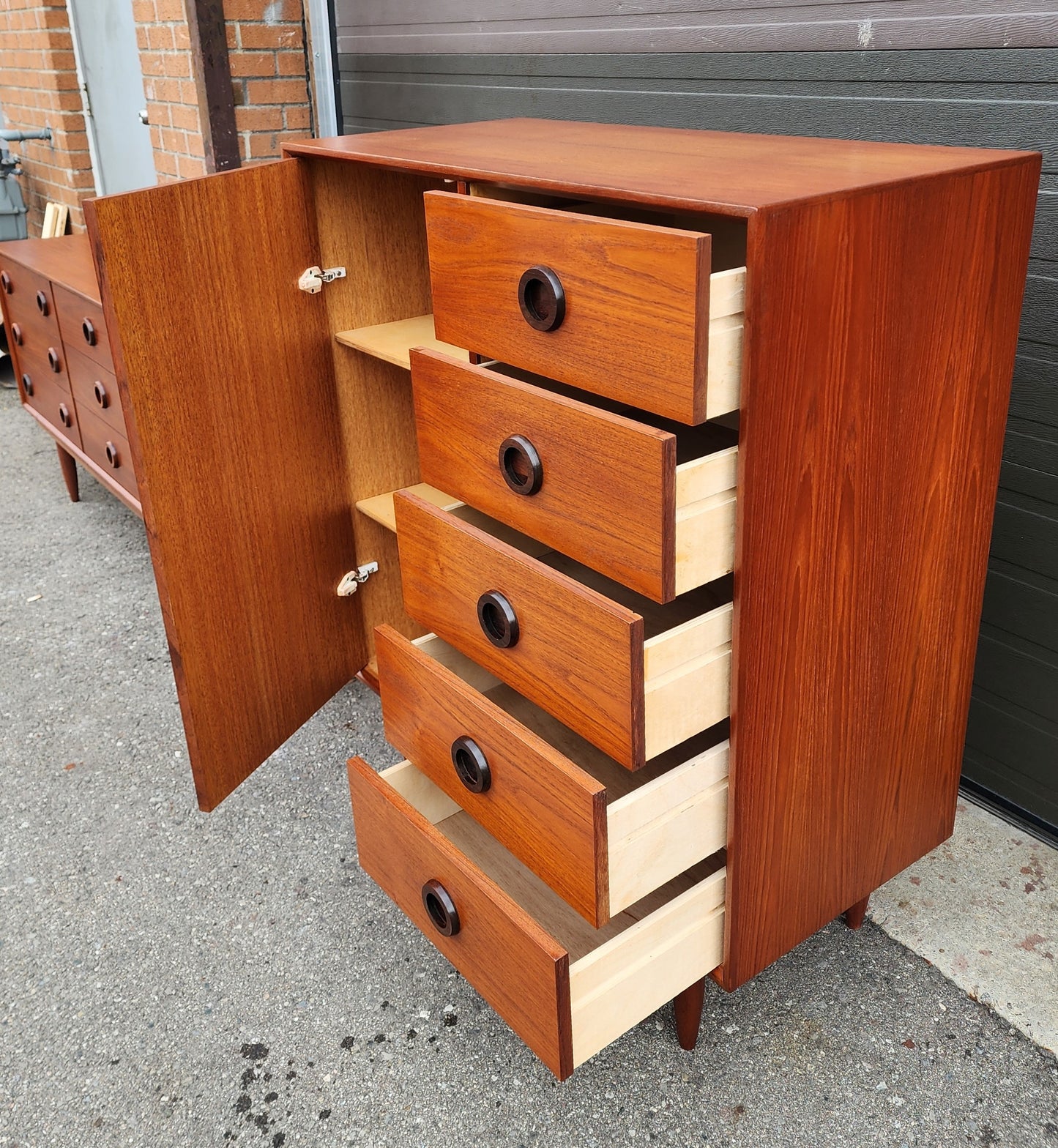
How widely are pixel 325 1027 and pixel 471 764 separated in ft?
1.61

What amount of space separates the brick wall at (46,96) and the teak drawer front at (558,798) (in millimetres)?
3379

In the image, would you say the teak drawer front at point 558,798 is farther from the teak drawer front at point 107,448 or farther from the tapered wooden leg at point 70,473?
the tapered wooden leg at point 70,473

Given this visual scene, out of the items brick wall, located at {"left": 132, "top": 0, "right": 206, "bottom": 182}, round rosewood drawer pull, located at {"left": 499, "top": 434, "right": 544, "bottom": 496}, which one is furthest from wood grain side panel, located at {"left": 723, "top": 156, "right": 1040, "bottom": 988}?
brick wall, located at {"left": 132, "top": 0, "right": 206, "bottom": 182}

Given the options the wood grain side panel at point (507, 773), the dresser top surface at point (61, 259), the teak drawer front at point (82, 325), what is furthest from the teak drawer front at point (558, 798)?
Result: the dresser top surface at point (61, 259)

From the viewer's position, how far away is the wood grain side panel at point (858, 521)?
1.09 meters

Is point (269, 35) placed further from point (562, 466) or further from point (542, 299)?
point (562, 466)

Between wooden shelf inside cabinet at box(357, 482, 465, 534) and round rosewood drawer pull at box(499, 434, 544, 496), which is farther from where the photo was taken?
wooden shelf inside cabinet at box(357, 482, 465, 534)

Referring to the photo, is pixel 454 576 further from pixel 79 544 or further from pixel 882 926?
pixel 79 544

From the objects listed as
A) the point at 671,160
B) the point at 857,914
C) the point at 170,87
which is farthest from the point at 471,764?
the point at 170,87

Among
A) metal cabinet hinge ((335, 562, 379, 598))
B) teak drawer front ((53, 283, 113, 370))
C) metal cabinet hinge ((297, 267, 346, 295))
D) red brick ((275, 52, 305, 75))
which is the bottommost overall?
metal cabinet hinge ((335, 562, 379, 598))

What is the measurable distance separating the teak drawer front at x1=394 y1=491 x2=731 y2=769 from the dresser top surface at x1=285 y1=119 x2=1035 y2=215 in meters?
0.43

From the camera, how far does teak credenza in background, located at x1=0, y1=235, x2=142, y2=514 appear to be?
107 inches

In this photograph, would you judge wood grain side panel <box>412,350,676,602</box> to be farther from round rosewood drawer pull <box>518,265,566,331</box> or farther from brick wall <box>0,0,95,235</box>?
brick wall <box>0,0,95,235</box>

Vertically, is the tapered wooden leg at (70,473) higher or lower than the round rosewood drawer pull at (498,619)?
lower
